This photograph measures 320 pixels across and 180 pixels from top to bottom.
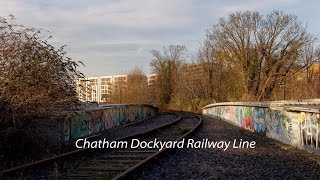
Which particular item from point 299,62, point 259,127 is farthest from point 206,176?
point 299,62

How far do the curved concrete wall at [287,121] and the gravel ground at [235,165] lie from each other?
571 millimetres

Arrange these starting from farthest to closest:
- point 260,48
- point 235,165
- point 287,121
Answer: point 260,48 → point 287,121 → point 235,165

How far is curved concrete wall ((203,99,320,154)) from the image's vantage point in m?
12.6

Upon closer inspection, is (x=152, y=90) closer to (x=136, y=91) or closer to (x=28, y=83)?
(x=136, y=91)

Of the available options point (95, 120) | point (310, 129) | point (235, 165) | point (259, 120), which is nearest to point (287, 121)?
point (310, 129)

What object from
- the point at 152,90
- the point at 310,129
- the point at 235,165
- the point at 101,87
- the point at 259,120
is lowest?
the point at 235,165

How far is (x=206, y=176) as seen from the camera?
28.7ft

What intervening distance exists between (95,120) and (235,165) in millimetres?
10248

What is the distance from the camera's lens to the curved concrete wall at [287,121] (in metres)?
12.6

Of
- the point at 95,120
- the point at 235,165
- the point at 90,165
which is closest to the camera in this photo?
the point at 90,165

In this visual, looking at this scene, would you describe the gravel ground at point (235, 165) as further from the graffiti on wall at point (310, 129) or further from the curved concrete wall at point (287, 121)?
the curved concrete wall at point (287, 121)

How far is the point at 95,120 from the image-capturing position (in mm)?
19297

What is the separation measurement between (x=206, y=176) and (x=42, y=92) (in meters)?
5.41

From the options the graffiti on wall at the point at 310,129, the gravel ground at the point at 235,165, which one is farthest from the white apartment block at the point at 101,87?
the graffiti on wall at the point at 310,129
